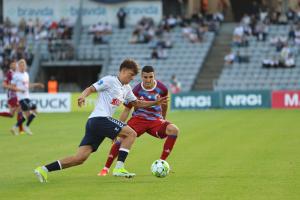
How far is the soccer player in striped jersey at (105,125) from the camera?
13289 mm

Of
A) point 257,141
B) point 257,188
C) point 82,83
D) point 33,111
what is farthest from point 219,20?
point 257,188

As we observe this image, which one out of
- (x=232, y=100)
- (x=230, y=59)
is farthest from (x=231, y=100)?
(x=230, y=59)

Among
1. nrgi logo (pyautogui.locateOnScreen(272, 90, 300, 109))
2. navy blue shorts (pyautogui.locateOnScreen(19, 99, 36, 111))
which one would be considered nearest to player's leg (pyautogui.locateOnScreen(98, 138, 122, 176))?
navy blue shorts (pyautogui.locateOnScreen(19, 99, 36, 111))

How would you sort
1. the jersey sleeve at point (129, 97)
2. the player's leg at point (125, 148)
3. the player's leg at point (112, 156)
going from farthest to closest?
the player's leg at point (112, 156) → the jersey sleeve at point (129, 97) → the player's leg at point (125, 148)

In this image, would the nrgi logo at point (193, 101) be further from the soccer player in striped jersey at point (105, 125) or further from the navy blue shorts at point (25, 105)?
the soccer player in striped jersey at point (105, 125)

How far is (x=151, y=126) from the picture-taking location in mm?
15016

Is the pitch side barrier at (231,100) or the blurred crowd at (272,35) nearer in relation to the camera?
the pitch side barrier at (231,100)

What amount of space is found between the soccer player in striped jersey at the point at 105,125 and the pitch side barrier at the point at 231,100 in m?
28.4

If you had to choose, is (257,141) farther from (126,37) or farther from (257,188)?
(126,37)

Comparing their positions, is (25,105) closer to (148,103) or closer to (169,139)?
(169,139)

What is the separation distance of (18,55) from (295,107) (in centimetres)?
1778

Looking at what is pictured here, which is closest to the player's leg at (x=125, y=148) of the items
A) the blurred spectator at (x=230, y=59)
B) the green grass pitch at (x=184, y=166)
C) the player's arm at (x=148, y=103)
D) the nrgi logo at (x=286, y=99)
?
the green grass pitch at (x=184, y=166)

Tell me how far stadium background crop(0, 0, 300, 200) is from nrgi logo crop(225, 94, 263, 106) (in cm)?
5

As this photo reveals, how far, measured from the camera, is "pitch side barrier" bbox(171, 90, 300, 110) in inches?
1657
